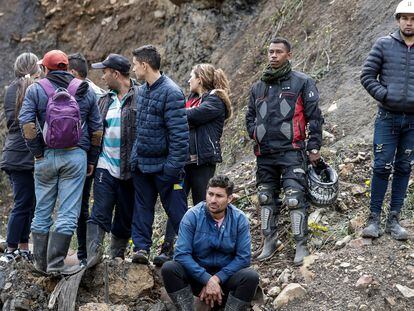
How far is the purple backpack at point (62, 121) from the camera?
6.20 metres

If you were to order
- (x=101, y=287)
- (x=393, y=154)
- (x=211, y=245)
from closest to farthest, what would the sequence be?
(x=211, y=245), (x=393, y=154), (x=101, y=287)

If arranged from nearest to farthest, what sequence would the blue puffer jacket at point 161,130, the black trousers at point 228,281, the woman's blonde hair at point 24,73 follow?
the black trousers at point 228,281
the blue puffer jacket at point 161,130
the woman's blonde hair at point 24,73

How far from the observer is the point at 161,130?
6.43 m

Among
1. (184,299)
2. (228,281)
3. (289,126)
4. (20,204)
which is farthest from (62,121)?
(289,126)

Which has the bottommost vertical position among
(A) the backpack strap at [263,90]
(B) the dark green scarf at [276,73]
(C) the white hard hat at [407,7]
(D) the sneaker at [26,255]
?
(D) the sneaker at [26,255]

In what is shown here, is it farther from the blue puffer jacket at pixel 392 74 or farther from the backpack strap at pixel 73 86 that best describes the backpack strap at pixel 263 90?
the backpack strap at pixel 73 86

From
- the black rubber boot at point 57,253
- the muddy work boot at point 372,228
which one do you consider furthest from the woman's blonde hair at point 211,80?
the black rubber boot at point 57,253

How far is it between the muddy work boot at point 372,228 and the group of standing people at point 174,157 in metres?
0.01

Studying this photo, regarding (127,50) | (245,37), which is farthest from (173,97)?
(127,50)

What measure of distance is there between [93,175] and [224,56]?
21.4 ft

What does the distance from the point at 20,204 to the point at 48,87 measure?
1.41m

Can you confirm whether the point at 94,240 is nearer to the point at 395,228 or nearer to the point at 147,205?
the point at 147,205

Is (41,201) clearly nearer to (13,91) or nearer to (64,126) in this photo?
(64,126)

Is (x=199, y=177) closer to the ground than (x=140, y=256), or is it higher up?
higher up
